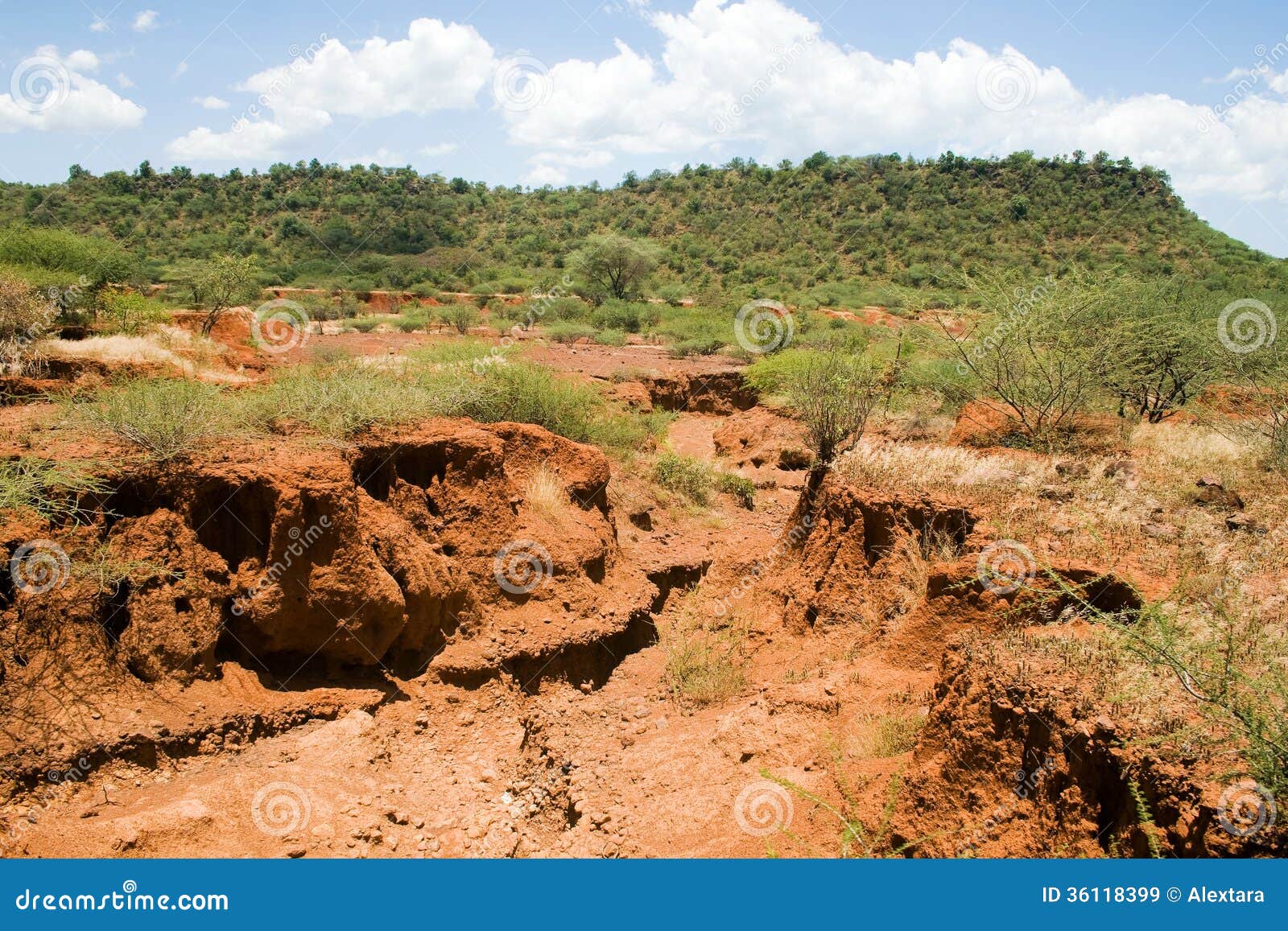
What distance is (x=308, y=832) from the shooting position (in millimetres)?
4172

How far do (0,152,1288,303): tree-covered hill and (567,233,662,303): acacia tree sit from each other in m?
2.24

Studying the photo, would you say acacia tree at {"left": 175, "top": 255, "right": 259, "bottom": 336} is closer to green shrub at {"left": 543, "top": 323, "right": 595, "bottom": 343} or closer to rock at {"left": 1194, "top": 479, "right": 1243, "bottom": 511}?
green shrub at {"left": 543, "top": 323, "right": 595, "bottom": 343}

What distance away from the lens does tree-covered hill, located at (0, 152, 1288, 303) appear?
112 ft

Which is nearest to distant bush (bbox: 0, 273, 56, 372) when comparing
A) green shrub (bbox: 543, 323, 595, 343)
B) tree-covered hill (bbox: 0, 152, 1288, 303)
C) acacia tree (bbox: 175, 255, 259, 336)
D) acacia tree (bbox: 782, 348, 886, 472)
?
acacia tree (bbox: 175, 255, 259, 336)

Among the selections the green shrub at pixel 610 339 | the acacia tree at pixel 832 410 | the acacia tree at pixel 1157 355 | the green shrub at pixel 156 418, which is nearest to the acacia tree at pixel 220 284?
the green shrub at pixel 610 339

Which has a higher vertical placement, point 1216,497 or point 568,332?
point 568,332

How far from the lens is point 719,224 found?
4319cm

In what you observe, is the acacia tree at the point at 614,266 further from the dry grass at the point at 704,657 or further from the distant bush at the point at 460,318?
the dry grass at the point at 704,657

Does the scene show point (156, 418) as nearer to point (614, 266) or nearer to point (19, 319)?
point (19, 319)

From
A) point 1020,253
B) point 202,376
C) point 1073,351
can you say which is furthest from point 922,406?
point 1020,253

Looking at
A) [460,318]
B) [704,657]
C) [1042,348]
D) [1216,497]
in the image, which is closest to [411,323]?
[460,318]

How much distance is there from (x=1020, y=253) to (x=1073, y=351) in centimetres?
3035

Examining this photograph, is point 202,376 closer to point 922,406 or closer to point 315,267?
point 922,406

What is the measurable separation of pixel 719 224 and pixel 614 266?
46.6 feet
